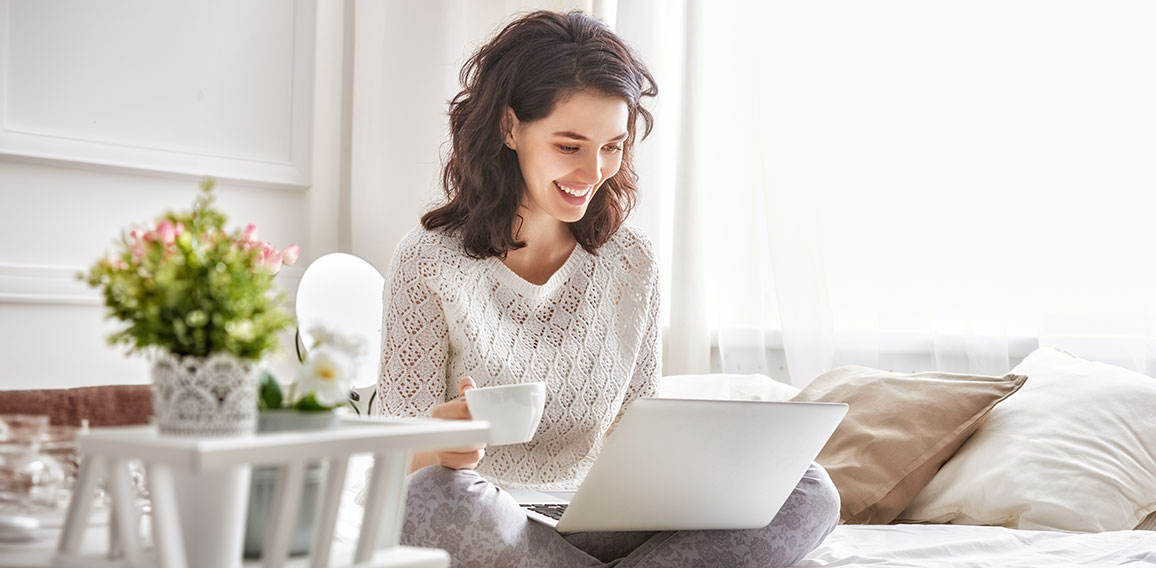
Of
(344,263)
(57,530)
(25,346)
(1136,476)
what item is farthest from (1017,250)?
(25,346)

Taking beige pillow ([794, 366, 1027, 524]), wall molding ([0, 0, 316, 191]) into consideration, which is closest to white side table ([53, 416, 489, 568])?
beige pillow ([794, 366, 1027, 524])

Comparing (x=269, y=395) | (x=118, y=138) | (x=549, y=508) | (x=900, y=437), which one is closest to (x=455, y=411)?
(x=549, y=508)

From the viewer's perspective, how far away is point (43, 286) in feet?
7.55

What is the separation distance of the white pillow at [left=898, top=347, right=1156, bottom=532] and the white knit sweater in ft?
1.91

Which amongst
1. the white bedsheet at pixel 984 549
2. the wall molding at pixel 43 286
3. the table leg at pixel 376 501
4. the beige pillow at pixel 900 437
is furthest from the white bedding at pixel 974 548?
the wall molding at pixel 43 286

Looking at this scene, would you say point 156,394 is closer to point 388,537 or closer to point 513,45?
point 388,537

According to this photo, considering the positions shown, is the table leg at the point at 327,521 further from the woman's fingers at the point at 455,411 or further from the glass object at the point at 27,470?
the woman's fingers at the point at 455,411

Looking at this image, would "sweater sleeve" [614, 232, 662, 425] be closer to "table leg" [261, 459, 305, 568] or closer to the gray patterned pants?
the gray patterned pants

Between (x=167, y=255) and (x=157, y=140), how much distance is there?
2.01 meters

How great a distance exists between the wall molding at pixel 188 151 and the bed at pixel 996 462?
3.33 feet

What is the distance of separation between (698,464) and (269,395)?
20.3 inches

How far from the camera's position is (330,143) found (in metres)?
2.92

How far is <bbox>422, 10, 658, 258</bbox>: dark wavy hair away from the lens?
1.65 m

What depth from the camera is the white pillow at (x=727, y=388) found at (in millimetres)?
2070
